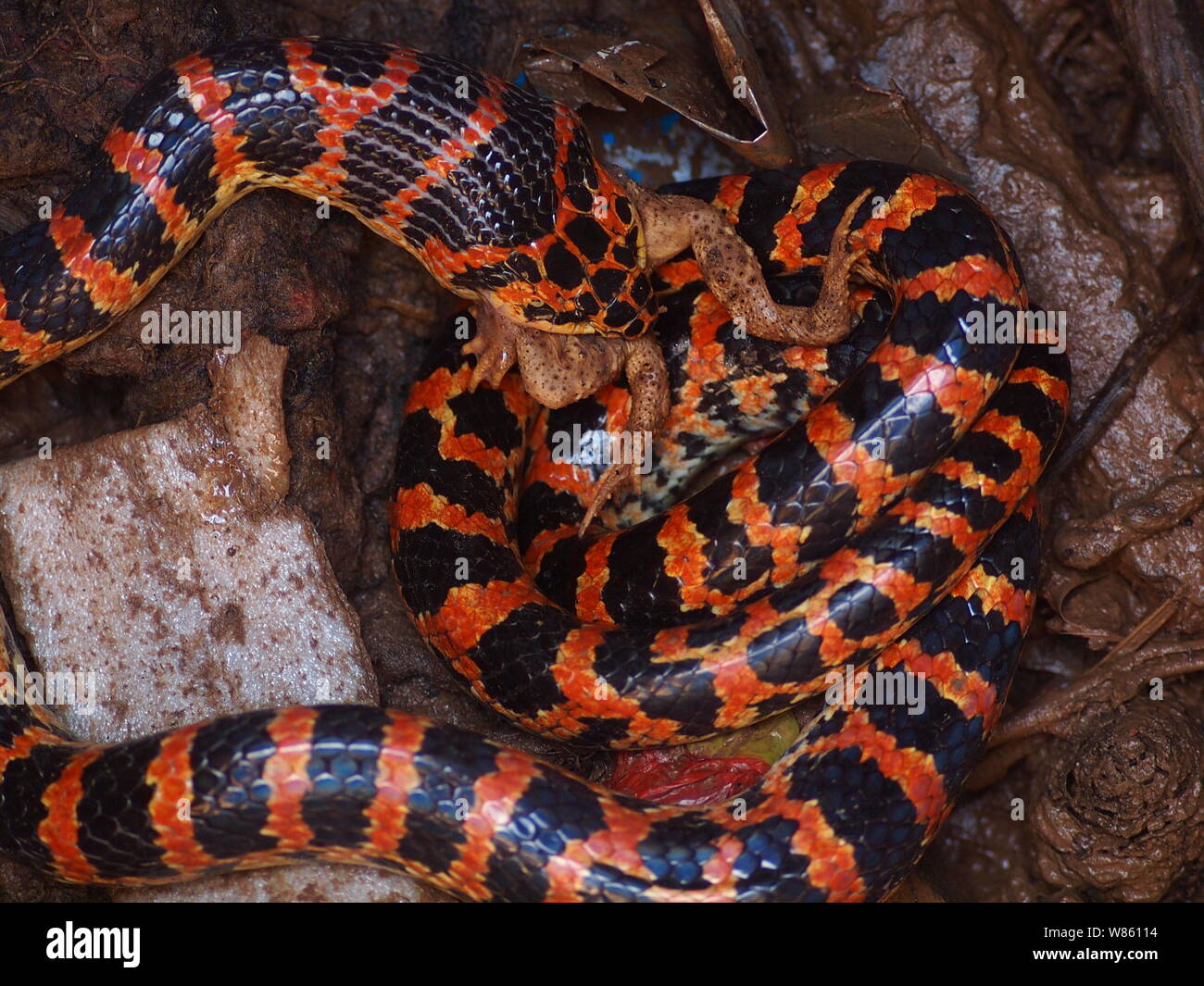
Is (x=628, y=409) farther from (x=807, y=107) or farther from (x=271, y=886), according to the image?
(x=271, y=886)

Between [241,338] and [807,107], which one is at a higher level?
[807,107]

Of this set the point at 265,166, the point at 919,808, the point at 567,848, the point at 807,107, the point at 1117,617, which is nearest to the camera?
the point at 567,848

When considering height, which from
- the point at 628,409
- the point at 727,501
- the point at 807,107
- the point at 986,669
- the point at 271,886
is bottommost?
the point at 271,886

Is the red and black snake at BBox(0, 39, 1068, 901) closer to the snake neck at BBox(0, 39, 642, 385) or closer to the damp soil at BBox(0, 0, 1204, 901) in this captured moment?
the snake neck at BBox(0, 39, 642, 385)

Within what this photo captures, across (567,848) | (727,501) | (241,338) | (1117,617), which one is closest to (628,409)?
(727,501)

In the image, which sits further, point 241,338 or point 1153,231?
point 1153,231

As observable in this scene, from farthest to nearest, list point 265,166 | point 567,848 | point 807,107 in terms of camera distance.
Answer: point 807,107 → point 265,166 → point 567,848

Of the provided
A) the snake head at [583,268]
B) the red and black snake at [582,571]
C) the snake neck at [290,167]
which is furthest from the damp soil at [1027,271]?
the snake head at [583,268]

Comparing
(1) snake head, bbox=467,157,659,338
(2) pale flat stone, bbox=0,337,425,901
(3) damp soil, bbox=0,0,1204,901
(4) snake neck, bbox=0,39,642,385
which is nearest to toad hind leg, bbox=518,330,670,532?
(1) snake head, bbox=467,157,659,338
